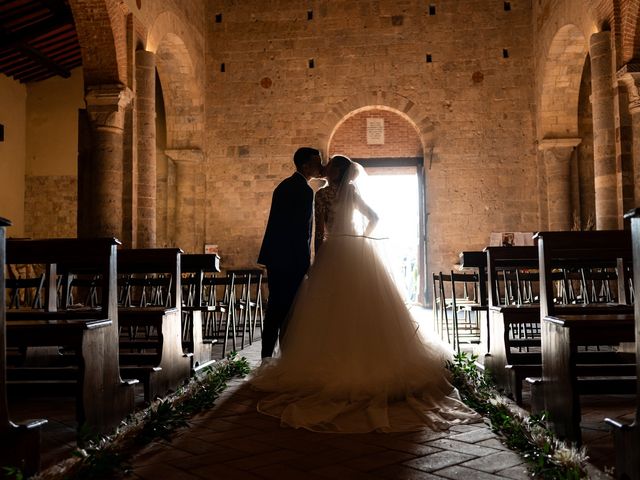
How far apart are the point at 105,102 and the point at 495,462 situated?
23.8ft

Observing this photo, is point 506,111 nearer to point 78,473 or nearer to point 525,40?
point 525,40

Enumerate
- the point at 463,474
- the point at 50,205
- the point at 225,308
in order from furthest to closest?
the point at 50,205 < the point at 225,308 < the point at 463,474

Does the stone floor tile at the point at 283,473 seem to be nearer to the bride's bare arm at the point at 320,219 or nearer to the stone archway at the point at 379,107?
the bride's bare arm at the point at 320,219

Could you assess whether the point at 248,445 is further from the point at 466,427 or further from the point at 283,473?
the point at 466,427

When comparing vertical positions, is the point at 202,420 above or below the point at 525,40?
below

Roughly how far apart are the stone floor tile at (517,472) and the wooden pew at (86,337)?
70.2 inches

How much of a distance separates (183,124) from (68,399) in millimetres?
9263

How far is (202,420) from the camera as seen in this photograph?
3.52 m

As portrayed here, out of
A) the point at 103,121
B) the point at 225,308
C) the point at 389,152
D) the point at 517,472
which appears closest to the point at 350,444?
the point at 517,472

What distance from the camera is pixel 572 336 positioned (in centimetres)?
279

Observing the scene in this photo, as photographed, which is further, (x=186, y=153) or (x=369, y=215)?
(x=186, y=153)

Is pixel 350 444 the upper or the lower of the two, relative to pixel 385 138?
lower

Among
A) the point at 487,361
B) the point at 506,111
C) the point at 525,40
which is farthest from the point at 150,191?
the point at 525,40

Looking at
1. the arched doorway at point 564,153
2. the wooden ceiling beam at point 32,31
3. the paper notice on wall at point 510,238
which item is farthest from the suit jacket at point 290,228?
the wooden ceiling beam at point 32,31
